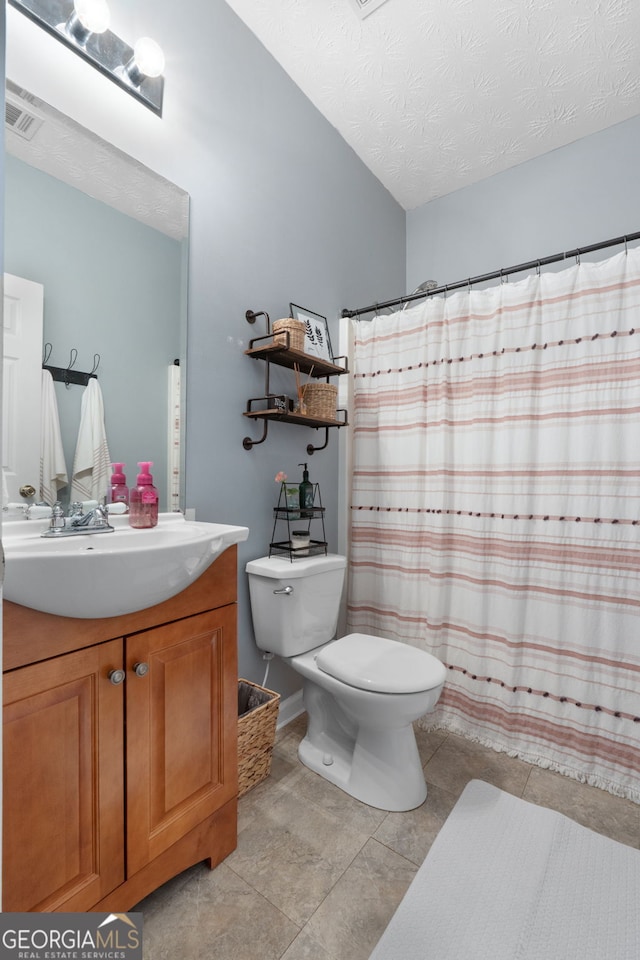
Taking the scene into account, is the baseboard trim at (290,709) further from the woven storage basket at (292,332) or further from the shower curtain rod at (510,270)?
the shower curtain rod at (510,270)

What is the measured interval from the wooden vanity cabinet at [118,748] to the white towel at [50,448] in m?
0.44

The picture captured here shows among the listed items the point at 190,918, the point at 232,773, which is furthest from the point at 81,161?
the point at 190,918

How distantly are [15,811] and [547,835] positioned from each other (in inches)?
56.2

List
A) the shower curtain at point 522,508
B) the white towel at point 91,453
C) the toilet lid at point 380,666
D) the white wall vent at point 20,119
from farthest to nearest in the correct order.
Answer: the shower curtain at point 522,508, the toilet lid at point 380,666, the white towel at point 91,453, the white wall vent at point 20,119

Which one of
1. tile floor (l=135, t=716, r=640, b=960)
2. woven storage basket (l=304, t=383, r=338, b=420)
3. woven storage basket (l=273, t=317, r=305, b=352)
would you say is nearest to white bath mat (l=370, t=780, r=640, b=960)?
tile floor (l=135, t=716, r=640, b=960)

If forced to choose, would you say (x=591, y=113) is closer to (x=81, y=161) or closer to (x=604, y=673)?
(x=81, y=161)

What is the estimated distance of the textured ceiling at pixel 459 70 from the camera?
1.67 metres

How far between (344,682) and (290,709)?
61cm

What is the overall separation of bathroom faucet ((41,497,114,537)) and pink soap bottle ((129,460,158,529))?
3.0 inches

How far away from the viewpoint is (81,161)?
125 centimetres

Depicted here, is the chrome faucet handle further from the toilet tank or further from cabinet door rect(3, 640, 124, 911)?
the toilet tank

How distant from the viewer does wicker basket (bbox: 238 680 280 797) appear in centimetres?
146

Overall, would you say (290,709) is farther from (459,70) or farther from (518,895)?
(459,70)

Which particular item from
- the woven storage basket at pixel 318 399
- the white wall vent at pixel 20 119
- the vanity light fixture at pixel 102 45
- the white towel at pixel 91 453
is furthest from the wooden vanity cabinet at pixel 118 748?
the vanity light fixture at pixel 102 45
